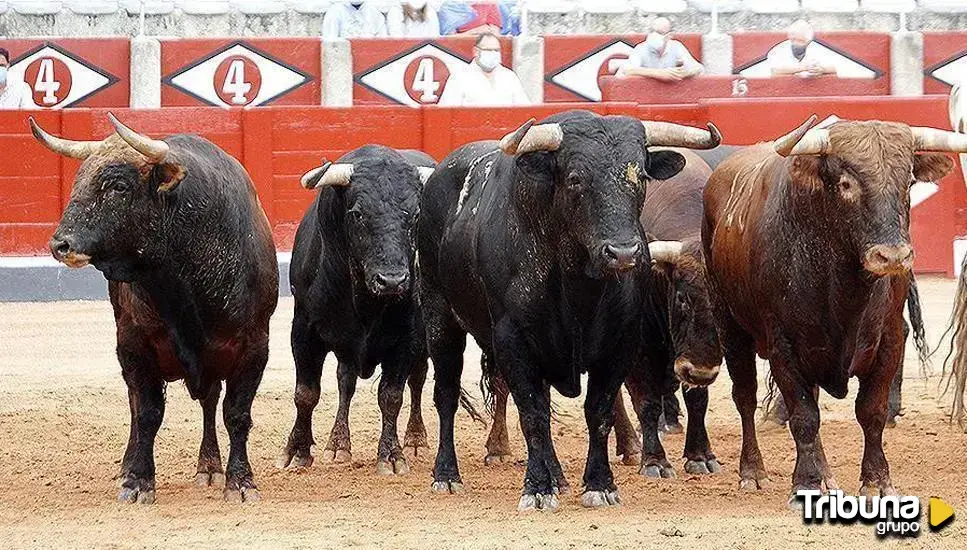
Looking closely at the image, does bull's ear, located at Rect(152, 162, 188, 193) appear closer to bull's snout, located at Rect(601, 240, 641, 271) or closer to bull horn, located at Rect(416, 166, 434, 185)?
bull horn, located at Rect(416, 166, 434, 185)

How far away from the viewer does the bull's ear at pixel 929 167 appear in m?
6.38

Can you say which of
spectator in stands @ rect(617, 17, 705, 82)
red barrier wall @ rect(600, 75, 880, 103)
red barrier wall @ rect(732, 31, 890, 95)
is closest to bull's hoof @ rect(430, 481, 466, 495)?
red barrier wall @ rect(600, 75, 880, 103)

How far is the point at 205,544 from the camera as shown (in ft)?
19.3

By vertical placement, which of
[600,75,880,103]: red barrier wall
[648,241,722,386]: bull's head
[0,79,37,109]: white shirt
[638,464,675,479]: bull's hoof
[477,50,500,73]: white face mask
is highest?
[477,50,500,73]: white face mask

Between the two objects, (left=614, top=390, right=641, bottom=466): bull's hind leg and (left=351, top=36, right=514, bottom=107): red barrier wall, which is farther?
(left=351, top=36, right=514, bottom=107): red barrier wall

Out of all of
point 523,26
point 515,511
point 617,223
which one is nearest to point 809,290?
point 617,223

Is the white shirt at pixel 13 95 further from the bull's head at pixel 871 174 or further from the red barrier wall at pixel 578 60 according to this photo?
the bull's head at pixel 871 174

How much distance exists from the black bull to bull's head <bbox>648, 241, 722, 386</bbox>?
0.51 m

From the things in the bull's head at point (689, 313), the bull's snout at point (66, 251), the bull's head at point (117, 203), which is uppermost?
the bull's head at point (117, 203)

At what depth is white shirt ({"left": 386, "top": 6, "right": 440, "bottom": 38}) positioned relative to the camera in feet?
53.5

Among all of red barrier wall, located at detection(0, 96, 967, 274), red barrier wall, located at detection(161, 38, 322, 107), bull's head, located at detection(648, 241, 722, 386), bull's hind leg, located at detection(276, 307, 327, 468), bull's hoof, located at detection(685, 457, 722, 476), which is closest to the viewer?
bull's head, located at detection(648, 241, 722, 386)

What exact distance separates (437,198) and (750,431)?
155 centimetres

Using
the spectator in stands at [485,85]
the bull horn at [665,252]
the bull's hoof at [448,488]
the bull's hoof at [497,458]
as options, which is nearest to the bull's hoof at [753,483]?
the bull horn at [665,252]

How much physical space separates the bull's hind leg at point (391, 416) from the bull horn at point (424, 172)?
31.0 inches
